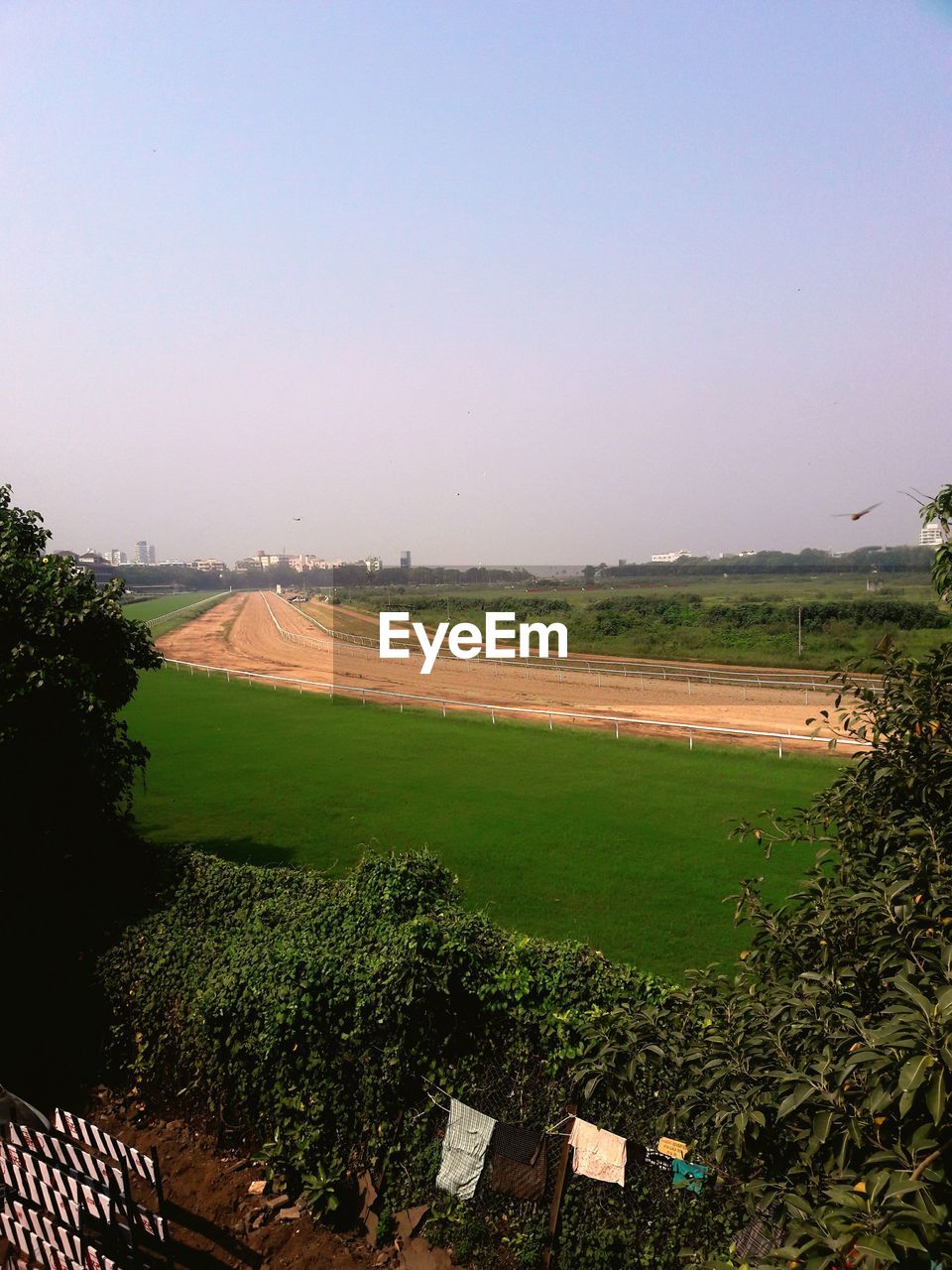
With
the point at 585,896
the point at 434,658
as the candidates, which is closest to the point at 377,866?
the point at 585,896

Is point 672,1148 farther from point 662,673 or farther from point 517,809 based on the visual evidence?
point 662,673

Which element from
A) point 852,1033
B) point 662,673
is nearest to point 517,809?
point 852,1033

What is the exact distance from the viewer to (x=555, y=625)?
50500 mm

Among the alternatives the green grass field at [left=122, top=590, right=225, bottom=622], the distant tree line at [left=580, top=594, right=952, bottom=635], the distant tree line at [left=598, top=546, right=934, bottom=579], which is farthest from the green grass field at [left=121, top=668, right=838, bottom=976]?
the distant tree line at [left=598, top=546, right=934, bottom=579]

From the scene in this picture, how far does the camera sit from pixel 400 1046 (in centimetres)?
552

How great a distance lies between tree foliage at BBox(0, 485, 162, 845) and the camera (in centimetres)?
849

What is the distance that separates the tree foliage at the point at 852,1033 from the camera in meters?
1.87

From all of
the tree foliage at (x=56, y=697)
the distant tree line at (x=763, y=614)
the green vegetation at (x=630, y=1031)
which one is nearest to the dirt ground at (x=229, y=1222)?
the green vegetation at (x=630, y=1031)

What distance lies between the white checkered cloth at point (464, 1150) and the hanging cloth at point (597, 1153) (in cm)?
64

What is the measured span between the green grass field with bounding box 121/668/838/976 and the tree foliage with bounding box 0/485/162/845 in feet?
12.2

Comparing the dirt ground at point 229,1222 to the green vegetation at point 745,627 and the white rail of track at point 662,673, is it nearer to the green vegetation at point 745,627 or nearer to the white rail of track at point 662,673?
the white rail of track at point 662,673

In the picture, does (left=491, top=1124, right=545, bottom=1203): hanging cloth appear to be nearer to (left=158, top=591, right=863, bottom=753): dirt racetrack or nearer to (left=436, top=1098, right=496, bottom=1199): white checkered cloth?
(left=436, top=1098, right=496, bottom=1199): white checkered cloth

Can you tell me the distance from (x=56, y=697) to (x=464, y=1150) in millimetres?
6761

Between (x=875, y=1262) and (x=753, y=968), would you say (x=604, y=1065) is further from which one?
(x=875, y=1262)
